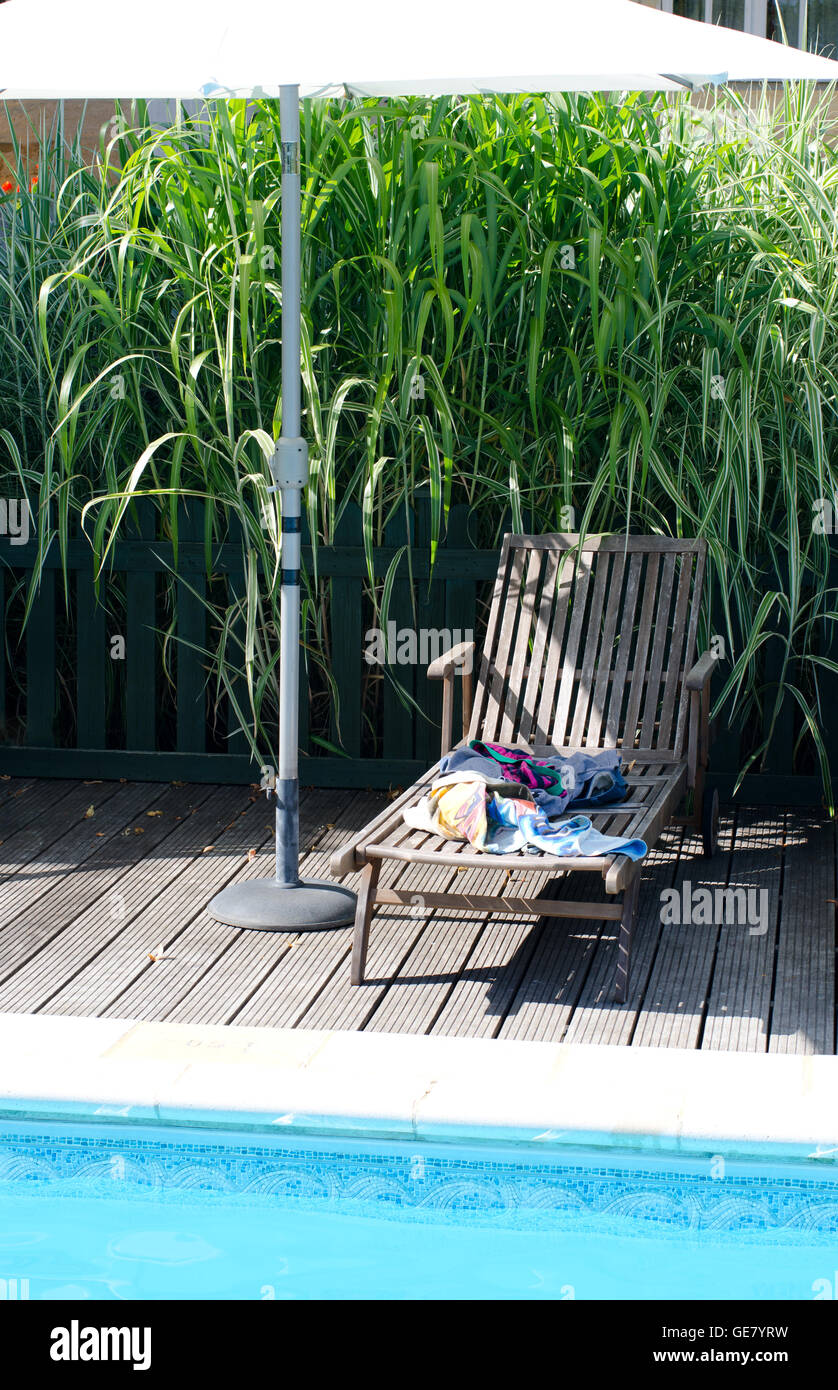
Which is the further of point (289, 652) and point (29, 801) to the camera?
point (29, 801)

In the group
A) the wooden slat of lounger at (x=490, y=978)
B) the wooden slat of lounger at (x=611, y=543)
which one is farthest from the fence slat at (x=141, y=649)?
the wooden slat of lounger at (x=490, y=978)

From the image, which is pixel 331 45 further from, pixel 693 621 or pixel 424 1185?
pixel 424 1185

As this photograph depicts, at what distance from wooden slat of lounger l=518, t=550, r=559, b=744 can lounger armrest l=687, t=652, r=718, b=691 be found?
0.51 meters

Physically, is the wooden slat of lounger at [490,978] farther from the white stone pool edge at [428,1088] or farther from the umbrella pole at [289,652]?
the umbrella pole at [289,652]

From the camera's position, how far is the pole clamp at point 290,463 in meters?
4.15

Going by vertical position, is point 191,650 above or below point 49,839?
above

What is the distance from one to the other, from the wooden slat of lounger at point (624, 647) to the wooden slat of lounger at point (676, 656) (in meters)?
0.12

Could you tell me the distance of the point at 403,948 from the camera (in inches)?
167

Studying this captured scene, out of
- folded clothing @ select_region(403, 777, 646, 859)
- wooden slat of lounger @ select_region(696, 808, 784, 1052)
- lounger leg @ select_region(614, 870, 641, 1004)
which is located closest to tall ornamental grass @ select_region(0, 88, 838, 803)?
wooden slat of lounger @ select_region(696, 808, 784, 1052)

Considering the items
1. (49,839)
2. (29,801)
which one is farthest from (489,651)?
(29,801)

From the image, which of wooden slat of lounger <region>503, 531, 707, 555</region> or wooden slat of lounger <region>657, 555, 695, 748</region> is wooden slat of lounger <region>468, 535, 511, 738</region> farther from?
wooden slat of lounger <region>657, 555, 695, 748</region>

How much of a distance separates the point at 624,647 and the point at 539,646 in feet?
0.89

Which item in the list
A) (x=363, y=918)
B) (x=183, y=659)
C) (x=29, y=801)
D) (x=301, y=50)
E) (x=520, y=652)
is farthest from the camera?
(x=183, y=659)
